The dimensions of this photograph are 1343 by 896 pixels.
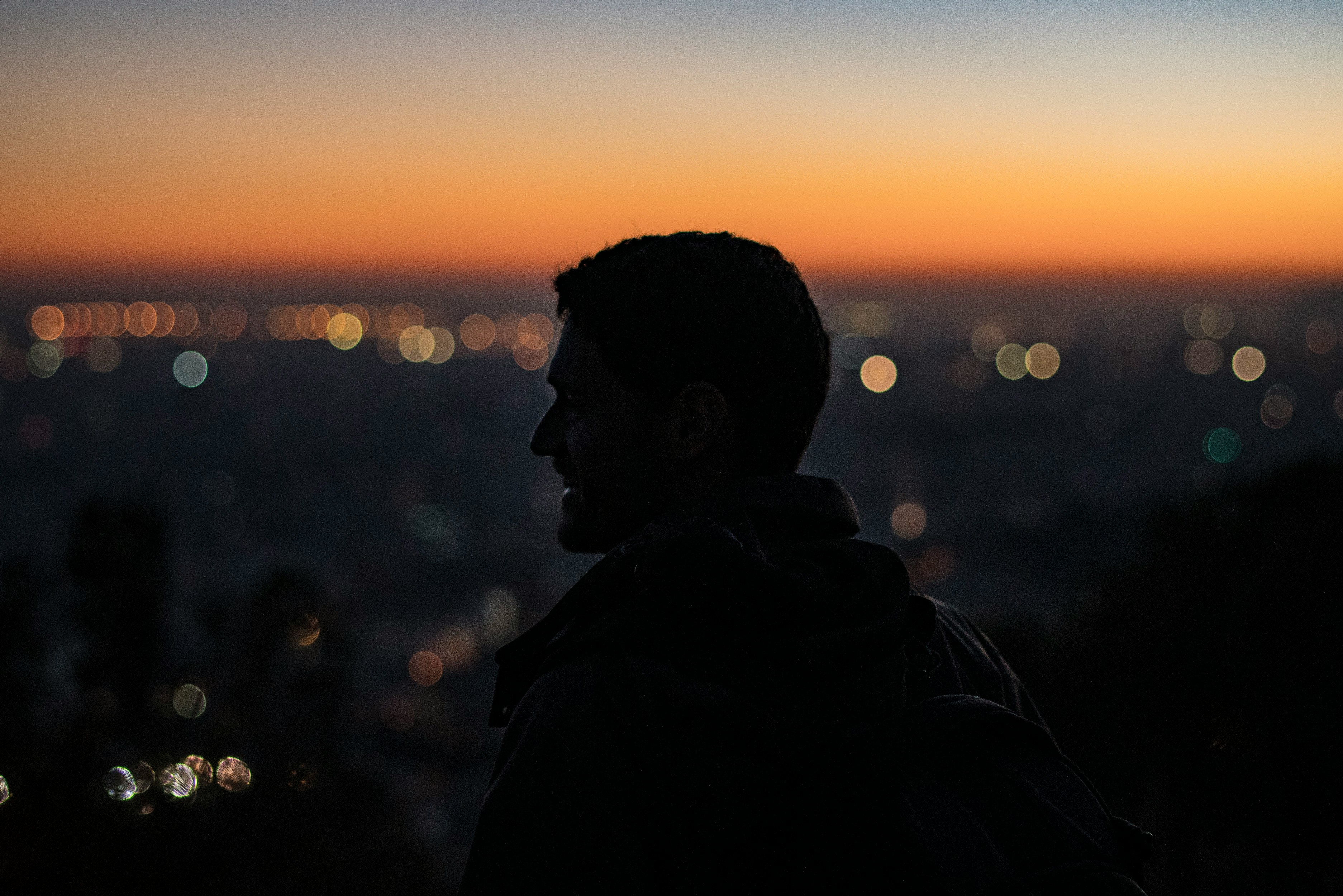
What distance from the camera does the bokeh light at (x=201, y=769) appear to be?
543 inches

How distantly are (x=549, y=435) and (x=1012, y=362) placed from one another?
18675 centimetres

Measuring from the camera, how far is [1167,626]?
42.1 feet

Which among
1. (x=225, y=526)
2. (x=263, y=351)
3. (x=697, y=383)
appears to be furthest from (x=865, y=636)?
(x=263, y=351)

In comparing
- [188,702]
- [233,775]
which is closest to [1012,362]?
[188,702]

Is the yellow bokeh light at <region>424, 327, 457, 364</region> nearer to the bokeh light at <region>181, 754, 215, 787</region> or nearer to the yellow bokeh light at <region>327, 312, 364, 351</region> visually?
the yellow bokeh light at <region>327, 312, 364, 351</region>

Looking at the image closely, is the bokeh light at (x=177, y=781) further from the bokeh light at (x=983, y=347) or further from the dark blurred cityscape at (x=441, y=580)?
the bokeh light at (x=983, y=347)

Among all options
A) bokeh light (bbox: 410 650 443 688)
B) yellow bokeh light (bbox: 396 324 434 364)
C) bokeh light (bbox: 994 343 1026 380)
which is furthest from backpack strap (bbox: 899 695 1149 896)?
yellow bokeh light (bbox: 396 324 434 364)

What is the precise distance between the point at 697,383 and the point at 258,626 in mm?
18885

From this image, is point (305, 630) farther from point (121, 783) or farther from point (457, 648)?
point (457, 648)

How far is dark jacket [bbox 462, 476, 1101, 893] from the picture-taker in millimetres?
1392

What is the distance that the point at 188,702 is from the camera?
19.8 m

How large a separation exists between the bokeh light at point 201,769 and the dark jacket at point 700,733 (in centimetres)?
1329

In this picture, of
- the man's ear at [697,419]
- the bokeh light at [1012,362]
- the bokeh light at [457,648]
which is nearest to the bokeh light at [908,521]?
the bokeh light at [457,648]

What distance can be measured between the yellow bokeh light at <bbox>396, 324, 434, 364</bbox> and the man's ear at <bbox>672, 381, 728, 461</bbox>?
15906 cm
